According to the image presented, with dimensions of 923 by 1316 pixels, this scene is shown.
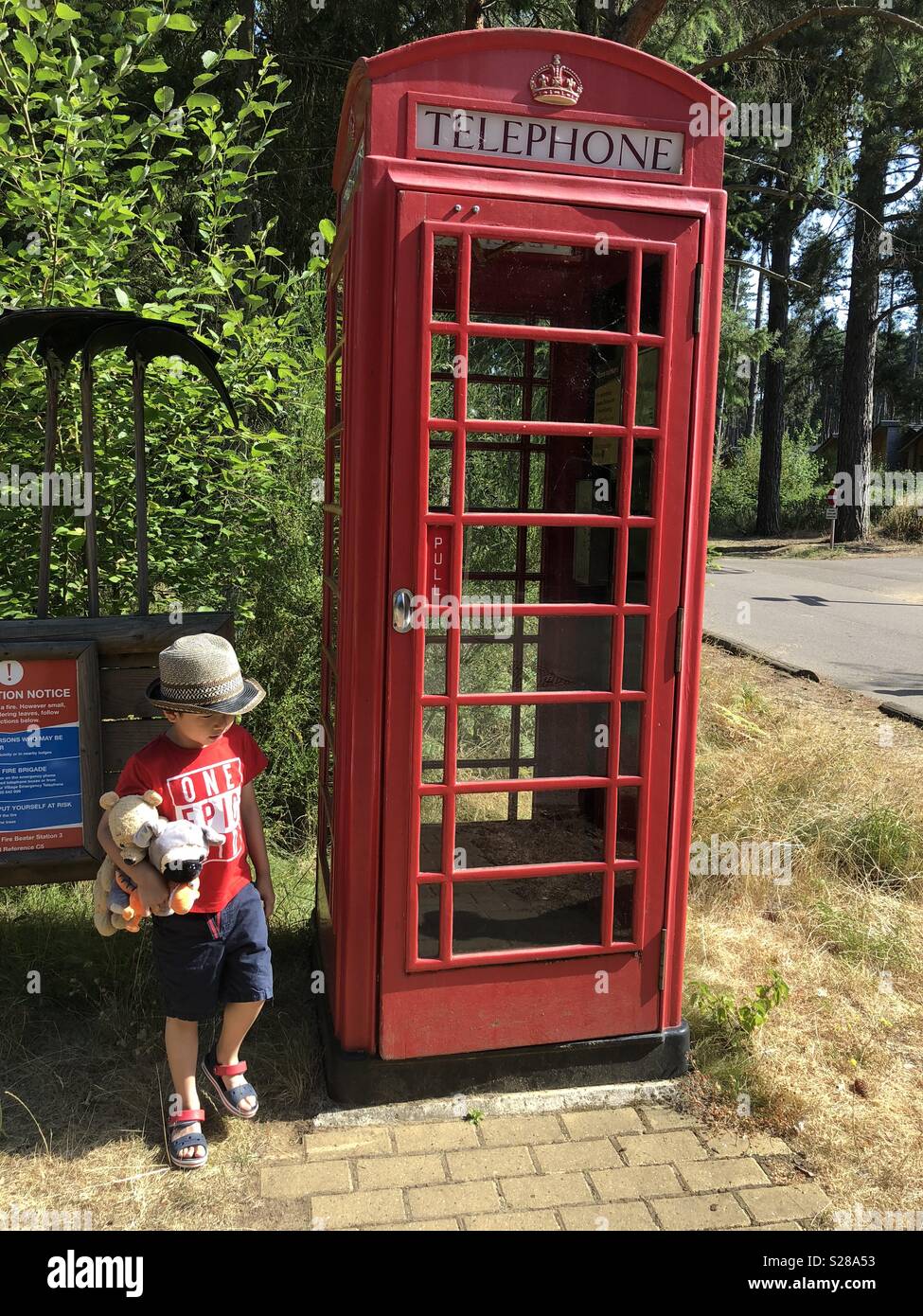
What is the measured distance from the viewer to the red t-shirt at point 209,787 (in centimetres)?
275

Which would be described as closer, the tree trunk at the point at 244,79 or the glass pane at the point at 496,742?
the glass pane at the point at 496,742

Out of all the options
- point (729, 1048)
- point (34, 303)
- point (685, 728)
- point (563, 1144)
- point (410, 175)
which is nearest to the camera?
point (410, 175)

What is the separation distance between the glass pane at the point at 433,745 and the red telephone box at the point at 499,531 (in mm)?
14

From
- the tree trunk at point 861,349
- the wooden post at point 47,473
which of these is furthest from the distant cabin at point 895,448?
the wooden post at point 47,473

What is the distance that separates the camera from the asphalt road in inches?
356

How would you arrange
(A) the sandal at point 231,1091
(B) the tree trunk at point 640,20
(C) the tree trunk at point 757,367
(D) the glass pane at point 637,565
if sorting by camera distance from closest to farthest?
(A) the sandal at point 231,1091 → (D) the glass pane at point 637,565 → (B) the tree trunk at point 640,20 → (C) the tree trunk at point 757,367

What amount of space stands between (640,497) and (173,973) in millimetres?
1965

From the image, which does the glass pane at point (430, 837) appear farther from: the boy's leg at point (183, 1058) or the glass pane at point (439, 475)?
→ the glass pane at point (439, 475)

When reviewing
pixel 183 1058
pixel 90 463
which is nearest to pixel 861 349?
pixel 90 463

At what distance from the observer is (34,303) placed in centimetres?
362

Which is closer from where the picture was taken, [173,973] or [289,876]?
[173,973]

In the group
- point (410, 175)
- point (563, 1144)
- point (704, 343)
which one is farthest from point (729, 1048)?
point (410, 175)

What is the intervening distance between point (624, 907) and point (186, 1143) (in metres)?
1.46

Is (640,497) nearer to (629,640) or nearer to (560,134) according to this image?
(629,640)
